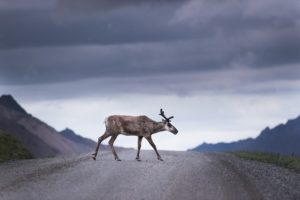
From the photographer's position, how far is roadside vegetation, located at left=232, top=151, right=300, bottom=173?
34237 mm

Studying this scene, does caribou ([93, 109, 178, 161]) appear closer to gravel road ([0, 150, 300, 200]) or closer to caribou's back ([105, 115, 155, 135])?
caribou's back ([105, 115, 155, 135])

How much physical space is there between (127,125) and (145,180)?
7.81 m

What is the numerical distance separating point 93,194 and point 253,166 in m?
11.5

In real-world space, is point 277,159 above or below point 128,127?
below

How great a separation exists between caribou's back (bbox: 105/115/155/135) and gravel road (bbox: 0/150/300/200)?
109 cm

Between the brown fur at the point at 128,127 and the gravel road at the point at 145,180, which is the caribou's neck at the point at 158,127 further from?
the gravel road at the point at 145,180

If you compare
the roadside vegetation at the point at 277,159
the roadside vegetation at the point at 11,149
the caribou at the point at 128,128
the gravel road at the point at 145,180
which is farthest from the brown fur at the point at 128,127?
the roadside vegetation at the point at 11,149

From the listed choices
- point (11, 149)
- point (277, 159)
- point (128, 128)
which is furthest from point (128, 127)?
point (11, 149)

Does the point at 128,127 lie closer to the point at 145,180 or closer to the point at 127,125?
the point at 127,125

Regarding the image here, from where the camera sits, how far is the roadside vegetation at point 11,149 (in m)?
37.6

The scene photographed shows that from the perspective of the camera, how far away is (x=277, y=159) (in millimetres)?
37375

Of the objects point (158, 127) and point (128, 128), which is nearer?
point (128, 128)

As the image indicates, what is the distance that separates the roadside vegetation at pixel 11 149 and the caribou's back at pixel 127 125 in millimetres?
6508

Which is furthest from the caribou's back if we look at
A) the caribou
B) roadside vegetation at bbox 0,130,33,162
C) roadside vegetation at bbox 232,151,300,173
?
roadside vegetation at bbox 0,130,33,162
